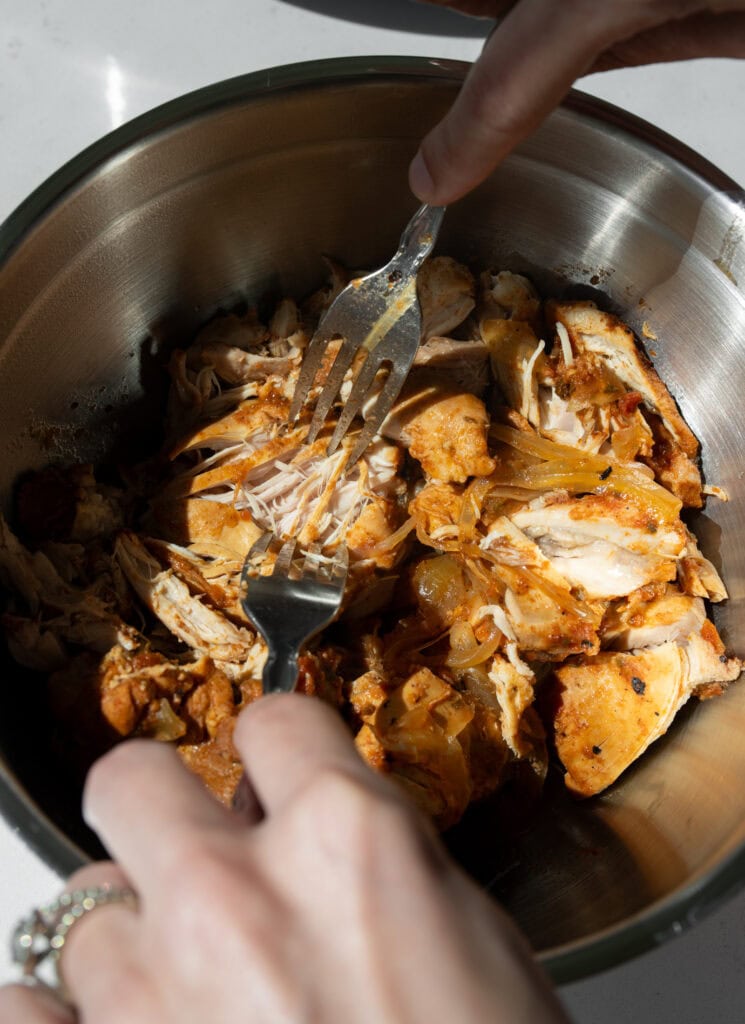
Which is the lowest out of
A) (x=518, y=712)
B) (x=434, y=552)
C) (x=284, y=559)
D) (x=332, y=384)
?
(x=518, y=712)

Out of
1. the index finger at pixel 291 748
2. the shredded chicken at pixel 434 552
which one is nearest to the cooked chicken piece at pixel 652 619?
the shredded chicken at pixel 434 552

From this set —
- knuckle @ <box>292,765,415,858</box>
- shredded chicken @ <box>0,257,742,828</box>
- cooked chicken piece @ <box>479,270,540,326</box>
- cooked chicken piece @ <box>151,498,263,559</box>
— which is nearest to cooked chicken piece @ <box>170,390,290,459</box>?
shredded chicken @ <box>0,257,742,828</box>

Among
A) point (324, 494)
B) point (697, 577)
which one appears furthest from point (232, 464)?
point (697, 577)

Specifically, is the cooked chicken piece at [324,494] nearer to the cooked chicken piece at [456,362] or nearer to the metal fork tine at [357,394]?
the metal fork tine at [357,394]

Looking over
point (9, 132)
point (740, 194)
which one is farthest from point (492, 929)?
point (9, 132)

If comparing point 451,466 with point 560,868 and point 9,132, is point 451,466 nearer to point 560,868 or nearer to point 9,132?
point 560,868

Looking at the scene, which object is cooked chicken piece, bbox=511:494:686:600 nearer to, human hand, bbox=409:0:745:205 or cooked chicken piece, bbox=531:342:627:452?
cooked chicken piece, bbox=531:342:627:452

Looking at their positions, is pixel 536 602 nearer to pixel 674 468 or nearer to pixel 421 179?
pixel 674 468
